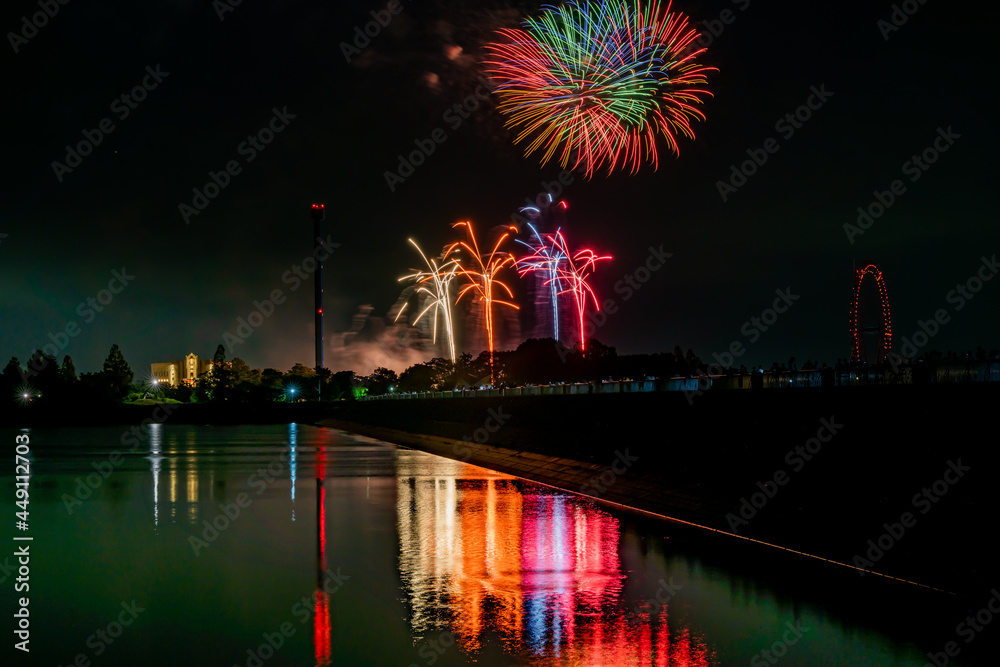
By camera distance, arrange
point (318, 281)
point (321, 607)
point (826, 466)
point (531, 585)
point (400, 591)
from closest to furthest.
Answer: point (321, 607) → point (400, 591) → point (531, 585) → point (826, 466) → point (318, 281)

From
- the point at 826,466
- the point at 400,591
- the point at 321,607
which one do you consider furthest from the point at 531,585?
the point at 826,466

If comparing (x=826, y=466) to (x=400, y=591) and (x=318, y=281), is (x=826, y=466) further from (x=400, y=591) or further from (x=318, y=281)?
(x=318, y=281)

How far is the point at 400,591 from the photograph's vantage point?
701 inches

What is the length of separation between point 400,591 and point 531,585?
240cm

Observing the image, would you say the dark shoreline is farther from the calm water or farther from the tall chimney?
the tall chimney

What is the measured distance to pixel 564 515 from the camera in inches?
1168

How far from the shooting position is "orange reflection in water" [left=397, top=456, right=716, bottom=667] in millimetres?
13867

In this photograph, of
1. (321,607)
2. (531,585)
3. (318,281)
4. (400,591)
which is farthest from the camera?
(318,281)

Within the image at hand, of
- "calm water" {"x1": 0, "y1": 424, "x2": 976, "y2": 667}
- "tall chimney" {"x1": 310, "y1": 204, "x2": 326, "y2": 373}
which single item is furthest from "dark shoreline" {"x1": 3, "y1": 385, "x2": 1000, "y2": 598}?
"tall chimney" {"x1": 310, "y1": 204, "x2": 326, "y2": 373}

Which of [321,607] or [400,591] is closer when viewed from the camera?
[321,607]

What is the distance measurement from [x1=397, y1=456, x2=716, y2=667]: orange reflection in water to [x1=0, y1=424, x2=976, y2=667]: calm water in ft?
0.18

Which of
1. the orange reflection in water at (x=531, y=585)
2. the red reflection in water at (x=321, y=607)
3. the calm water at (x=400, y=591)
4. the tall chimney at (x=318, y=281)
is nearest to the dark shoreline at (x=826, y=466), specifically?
the calm water at (x=400, y=591)

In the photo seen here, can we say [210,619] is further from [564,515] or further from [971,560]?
[564,515]

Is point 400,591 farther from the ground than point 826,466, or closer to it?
closer to it
